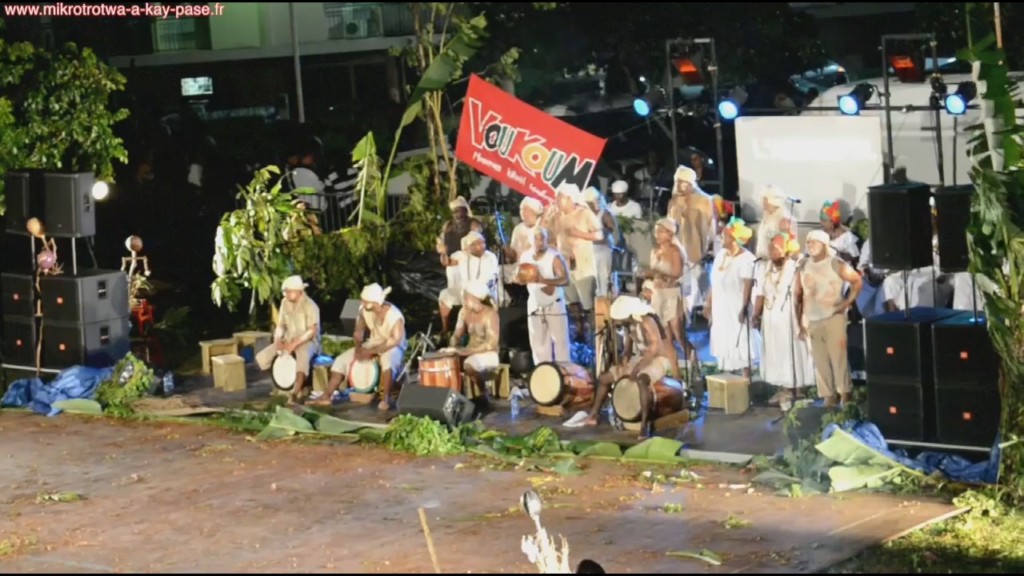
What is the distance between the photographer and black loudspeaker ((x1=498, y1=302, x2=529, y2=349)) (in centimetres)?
1705

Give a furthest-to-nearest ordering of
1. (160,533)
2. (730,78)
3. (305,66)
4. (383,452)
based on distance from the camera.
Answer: (305,66) → (730,78) → (383,452) → (160,533)

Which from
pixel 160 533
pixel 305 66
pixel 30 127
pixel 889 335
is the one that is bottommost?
pixel 160 533

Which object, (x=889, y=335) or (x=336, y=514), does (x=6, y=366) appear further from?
(x=889, y=335)

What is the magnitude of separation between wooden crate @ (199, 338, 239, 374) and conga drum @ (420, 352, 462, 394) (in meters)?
3.37

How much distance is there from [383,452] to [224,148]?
1495 cm

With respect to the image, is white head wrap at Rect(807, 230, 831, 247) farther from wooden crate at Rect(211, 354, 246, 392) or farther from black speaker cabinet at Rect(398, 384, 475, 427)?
wooden crate at Rect(211, 354, 246, 392)

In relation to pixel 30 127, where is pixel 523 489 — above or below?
below

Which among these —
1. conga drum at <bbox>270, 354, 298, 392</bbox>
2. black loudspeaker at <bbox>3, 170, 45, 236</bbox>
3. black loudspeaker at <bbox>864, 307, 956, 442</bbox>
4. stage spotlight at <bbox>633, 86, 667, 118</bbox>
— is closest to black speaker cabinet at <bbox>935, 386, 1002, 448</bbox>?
black loudspeaker at <bbox>864, 307, 956, 442</bbox>

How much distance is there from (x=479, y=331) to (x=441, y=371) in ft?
2.13

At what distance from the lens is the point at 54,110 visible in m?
18.6

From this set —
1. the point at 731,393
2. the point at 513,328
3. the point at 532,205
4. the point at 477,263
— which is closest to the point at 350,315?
the point at 477,263

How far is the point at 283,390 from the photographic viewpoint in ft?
54.7

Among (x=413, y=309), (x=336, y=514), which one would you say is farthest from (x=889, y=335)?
(x=413, y=309)

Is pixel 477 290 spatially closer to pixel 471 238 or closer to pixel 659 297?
pixel 471 238
